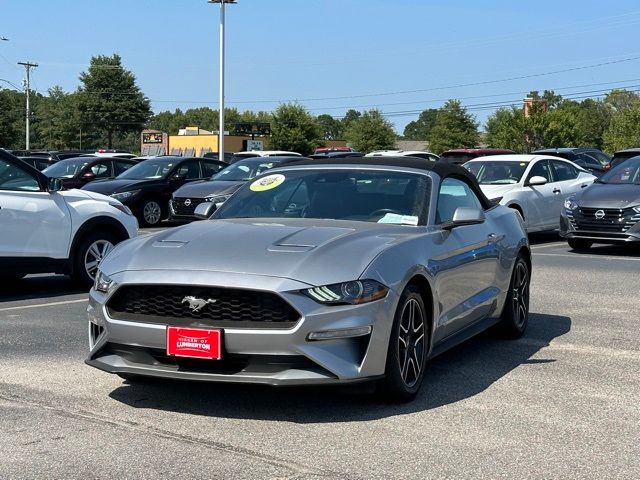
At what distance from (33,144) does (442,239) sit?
408 ft

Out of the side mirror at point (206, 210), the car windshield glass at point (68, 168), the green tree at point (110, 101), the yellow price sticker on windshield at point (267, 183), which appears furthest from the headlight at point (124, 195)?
the green tree at point (110, 101)

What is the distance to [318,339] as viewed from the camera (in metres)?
4.98

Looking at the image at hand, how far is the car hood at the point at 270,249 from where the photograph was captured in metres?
5.15

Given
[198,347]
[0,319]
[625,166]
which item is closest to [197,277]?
[198,347]

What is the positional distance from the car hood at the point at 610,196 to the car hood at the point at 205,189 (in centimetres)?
722

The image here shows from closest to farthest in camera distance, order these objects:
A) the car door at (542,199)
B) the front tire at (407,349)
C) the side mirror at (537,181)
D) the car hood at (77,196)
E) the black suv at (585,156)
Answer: the front tire at (407,349) → the car hood at (77,196) → the side mirror at (537,181) → the car door at (542,199) → the black suv at (585,156)

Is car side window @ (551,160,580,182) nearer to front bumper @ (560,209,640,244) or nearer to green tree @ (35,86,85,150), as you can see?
front bumper @ (560,209,640,244)

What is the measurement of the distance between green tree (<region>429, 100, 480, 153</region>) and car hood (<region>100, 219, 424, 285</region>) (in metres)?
78.6

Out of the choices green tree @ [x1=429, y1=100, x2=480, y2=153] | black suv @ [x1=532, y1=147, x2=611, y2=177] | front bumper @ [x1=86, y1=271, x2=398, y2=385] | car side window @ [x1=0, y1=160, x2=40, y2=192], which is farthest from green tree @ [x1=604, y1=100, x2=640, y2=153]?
front bumper @ [x1=86, y1=271, x2=398, y2=385]

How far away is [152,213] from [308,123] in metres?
60.1

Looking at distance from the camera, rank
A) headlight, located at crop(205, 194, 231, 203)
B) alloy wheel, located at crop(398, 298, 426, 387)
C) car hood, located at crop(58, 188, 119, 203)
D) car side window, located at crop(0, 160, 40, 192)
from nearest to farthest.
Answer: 1. alloy wheel, located at crop(398, 298, 426, 387)
2. car side window, located at crop(0, 160, 40, 192)
3. car hood, located at crop(58, 188, 119, 203)
4. headlight, located at crop(205, 194, 231, 203)

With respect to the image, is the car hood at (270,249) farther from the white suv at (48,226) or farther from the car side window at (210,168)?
the car side window at (210,168)

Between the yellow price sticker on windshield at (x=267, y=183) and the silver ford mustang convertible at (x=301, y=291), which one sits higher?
the yellow price sticker on windshield at (x=267, y=183)

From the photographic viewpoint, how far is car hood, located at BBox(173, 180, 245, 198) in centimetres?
1950
